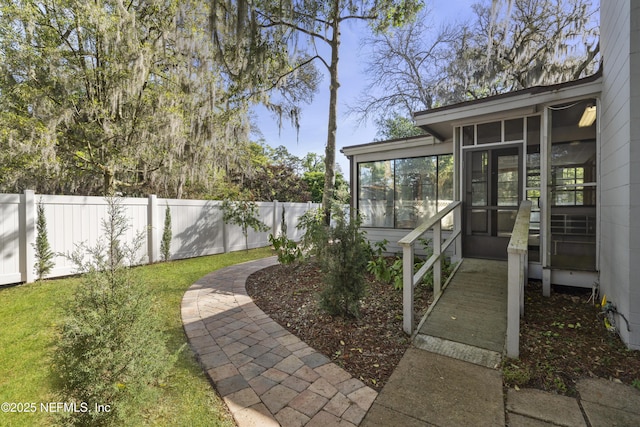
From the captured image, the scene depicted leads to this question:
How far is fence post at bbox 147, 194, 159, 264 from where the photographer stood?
7113mm

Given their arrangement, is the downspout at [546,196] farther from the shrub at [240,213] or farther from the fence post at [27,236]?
the fence post at [27,236]

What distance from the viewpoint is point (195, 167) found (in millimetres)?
9148

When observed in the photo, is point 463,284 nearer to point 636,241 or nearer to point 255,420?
point 636,241

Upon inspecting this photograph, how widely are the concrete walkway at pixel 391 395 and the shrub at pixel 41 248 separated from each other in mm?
4476

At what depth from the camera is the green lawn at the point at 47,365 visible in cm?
191

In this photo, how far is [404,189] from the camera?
6738 mm

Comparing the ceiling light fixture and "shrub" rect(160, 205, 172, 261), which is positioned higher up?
the ceiling light fixture

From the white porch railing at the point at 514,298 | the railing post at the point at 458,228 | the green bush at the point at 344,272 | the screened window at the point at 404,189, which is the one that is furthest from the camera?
the screened window at the point at 404,189

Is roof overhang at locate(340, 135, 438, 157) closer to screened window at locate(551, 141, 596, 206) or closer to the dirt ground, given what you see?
screened window at locate(551, 141, 596, 206)

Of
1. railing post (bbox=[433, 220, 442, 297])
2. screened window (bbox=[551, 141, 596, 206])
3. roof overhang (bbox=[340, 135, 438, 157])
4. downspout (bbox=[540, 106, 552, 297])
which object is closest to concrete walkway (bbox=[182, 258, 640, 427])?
railing post (bbox=[433, 220, 442, 297])

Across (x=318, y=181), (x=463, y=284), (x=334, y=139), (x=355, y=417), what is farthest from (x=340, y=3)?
(x=318, y=181)

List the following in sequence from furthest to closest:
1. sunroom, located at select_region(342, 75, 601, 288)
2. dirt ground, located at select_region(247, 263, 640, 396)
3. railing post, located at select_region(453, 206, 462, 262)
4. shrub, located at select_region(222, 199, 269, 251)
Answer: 1. shrub, located at select_region(222, 199, 269, 251)
2. railing post, located at select_region(453, 206, 462, 262)
3. sunroom, located at select_region(342, 75, 601, 288)
4. dirt ground, located at select_region(247, 263, 640, 396)

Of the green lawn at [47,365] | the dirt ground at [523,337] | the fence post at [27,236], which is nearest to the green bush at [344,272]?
the dirt ground at [523,337]

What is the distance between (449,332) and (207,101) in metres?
8.85
